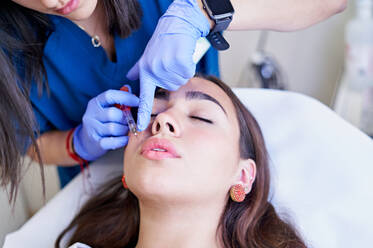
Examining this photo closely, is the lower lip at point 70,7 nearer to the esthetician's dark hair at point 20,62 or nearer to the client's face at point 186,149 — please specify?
the esthetician's dark hair at point 20,62

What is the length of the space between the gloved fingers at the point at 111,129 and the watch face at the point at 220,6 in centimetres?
40


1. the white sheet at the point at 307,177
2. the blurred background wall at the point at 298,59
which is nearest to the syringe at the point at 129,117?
the white sheet at the point at 307,177

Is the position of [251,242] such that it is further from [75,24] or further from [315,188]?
[75,24]

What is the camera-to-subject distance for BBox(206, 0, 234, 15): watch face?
104 centimetres

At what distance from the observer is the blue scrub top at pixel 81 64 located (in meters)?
1.16

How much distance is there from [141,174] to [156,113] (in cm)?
19

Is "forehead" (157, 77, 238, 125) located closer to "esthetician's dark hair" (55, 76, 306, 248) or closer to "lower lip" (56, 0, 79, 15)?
"esthetician's dark hair" (55, 76, 306, 248)

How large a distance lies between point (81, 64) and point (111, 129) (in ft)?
0.79

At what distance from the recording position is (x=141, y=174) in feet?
3.22

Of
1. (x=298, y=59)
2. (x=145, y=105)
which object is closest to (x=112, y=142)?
(x=145, y=105)

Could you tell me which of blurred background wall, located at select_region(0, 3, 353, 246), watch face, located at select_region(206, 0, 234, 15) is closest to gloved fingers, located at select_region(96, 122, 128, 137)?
watch face, located at select_region(206, 0, 234, 15)

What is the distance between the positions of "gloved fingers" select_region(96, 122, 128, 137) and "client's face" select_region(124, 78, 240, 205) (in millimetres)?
62

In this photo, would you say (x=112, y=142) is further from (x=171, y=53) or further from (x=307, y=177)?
(x=307, y=177)

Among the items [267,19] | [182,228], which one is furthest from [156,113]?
[267,19]
